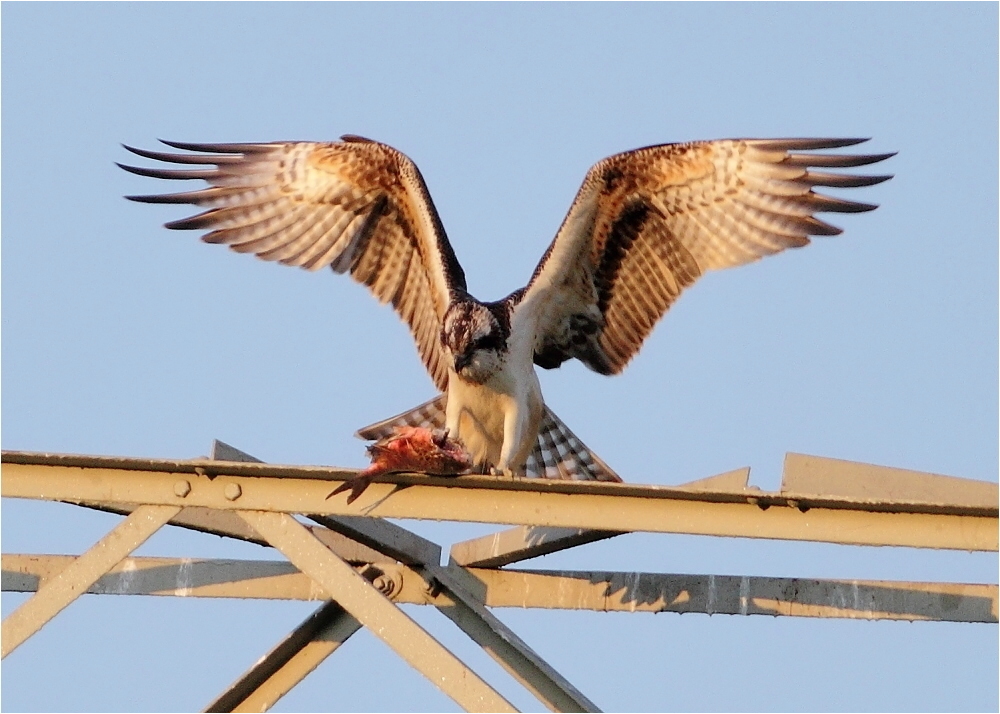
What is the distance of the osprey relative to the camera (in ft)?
27.5

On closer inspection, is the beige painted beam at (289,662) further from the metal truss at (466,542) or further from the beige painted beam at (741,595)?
the beige painted beam at (741,595)

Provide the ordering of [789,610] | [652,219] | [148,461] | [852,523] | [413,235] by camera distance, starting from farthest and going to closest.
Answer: [413,235], [652,219], [789,610], [148,461], [852,523]

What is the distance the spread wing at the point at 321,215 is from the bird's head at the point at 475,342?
913 millimetres

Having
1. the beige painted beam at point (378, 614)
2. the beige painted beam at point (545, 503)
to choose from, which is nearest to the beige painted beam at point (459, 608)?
the beige painted beam at point (545, 503)

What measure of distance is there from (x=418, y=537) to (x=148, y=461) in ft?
5.59

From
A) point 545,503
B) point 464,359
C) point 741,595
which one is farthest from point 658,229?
point 545,503

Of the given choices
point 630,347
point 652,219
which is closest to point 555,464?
point 630,347

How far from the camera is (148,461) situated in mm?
5871

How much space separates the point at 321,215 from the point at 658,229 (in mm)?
2063

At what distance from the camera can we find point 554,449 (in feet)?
29.5

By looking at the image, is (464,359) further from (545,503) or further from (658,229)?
(545,503)

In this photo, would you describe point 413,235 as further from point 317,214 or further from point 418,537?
point 418,537

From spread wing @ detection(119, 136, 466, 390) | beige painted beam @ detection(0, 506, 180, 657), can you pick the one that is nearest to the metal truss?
beige painted beam @ detection(0, 506, 180, 657)

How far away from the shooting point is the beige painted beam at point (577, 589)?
6.92 metres
